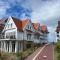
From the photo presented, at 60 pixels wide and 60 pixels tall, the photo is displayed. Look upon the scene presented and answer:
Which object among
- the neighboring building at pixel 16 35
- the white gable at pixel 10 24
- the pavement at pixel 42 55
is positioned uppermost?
the white gable at pixel 10 24

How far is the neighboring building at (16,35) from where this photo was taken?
5362 cm

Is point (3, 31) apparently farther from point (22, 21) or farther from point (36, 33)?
point (36, 33)

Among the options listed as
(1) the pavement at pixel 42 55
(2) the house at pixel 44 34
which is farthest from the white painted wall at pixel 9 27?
(2) the house at pixel 44 34

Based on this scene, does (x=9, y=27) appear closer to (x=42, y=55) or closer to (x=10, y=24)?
(x=10, y=24)

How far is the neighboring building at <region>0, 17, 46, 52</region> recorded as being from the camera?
5362 centimetres

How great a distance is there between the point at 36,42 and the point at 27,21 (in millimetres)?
8236

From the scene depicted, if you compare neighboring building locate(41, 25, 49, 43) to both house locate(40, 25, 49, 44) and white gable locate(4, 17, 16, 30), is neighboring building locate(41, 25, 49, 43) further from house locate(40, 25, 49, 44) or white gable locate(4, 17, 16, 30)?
white gable locate(4, 17, 16, 30)

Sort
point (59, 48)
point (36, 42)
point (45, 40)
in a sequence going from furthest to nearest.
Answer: point (45, 40) < point (36, 42) < point (59, 48)

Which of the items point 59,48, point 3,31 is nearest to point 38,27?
point 3,31

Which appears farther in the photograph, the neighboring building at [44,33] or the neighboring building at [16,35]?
the neighboring building at [44,33]

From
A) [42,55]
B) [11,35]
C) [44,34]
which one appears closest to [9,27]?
[11,35]

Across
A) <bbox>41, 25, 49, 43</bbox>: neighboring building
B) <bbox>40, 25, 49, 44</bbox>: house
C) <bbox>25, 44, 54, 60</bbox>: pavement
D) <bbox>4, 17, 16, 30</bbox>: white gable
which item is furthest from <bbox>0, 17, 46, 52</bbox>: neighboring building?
<bbox>41, 25, 49, 43</bbox>: neighboring building

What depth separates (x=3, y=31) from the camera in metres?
56.8

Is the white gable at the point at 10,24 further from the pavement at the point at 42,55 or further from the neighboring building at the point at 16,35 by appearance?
the pavement at the point at 42,55
